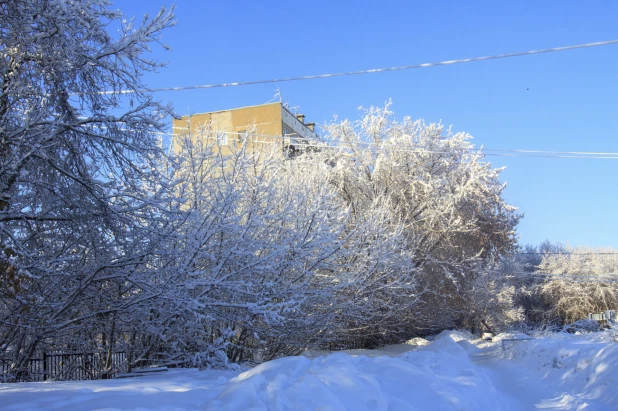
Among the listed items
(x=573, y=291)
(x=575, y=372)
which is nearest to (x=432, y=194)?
(x=575, y=372)

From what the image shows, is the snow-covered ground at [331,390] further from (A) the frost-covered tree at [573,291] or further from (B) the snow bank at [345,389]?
(A) the frost-covered tree at [573,291]

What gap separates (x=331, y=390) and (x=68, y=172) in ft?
14.0

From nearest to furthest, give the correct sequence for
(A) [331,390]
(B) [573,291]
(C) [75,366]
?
1. (A) [331,390]
2. (C) [75,366]
3. (B) [573,291]

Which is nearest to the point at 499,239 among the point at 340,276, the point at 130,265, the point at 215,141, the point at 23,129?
the point at 340,276

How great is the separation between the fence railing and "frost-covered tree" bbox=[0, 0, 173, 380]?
179 cm

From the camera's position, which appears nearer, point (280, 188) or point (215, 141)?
point (215, 141)

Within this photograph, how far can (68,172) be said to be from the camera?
7266 mm

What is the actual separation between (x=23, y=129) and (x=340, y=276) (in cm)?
946

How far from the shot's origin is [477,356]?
19.8 metres

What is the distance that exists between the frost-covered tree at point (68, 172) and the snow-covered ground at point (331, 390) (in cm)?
129

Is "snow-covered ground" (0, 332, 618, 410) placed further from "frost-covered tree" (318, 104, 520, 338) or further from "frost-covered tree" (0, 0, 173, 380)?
"frost-covered tree" (318, 104, 520, 338)

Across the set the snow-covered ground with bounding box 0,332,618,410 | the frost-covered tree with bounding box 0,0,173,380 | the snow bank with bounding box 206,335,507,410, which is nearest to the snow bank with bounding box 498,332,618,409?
the snow-covered ground with bounding box 0,332,618,410

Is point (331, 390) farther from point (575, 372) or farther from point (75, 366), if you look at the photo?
point (575, 372)

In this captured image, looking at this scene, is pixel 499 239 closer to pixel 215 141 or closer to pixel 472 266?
pixel 472 266
